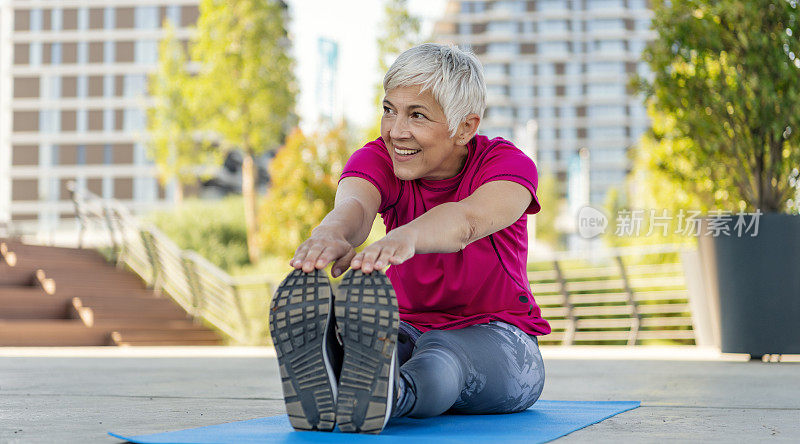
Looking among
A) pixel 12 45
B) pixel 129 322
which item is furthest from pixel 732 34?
pixel 12 45

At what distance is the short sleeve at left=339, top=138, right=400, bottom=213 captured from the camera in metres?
2.54

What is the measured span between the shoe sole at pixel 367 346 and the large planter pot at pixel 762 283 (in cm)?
394

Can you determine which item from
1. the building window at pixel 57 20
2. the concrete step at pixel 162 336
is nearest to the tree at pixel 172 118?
the concrete step at pixel 162 336

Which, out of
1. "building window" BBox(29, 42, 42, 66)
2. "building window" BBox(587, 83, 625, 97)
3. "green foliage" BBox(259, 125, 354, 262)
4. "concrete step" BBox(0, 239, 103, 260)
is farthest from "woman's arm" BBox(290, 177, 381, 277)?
"building window" BBox(587, 83, 625, 97)

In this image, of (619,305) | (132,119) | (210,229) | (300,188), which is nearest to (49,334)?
(619,305)

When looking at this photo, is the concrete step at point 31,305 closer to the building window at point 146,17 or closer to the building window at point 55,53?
the building window at point 146,17

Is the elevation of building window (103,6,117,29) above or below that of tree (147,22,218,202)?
above

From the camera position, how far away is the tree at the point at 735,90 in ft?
17.6

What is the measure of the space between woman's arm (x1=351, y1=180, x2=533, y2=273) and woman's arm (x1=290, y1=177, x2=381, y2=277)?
0.09m

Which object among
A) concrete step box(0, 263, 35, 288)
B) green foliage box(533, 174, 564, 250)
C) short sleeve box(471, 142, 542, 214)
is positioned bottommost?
green foliage box(533, 174, 564, 250)

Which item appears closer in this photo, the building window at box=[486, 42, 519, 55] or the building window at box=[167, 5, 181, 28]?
the building window at box=[167, 5, 181, 28]

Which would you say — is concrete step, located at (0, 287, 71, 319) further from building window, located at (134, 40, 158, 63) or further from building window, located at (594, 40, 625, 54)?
building window, located at (594, 40, 625, 54)

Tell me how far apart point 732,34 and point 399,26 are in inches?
656

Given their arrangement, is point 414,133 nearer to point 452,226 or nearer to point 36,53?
point 452,226
